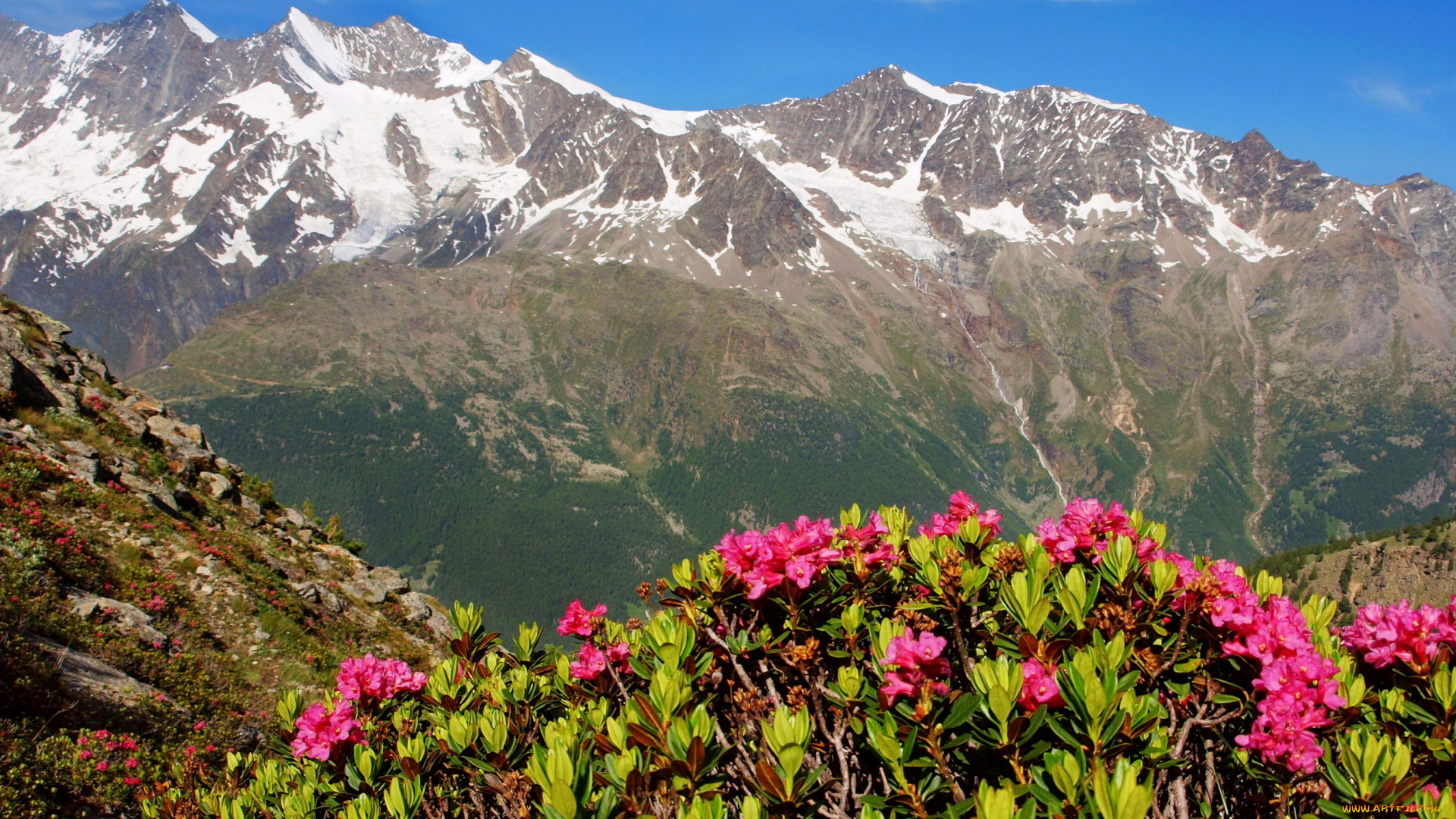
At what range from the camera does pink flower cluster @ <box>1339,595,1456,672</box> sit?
479cm

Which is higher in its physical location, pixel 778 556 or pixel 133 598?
pixel 778 556

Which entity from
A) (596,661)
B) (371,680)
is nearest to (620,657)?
(596,661)

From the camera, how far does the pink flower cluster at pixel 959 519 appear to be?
6.07 metres

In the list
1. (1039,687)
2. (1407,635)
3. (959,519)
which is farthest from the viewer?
(959,519)

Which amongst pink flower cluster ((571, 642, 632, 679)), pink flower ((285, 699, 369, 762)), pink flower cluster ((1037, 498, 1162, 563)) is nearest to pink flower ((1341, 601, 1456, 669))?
pink flower cluster ((1037, 498, 1162, 563))

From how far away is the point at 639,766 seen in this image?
420 cm

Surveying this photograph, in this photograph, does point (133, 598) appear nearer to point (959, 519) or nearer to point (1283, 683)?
point (959, 519)

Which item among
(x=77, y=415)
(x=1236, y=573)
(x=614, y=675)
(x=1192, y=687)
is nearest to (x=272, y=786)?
(x=614, y=675)

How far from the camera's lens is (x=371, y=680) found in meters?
7.56

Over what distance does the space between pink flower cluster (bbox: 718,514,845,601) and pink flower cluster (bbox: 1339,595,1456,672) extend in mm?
3686

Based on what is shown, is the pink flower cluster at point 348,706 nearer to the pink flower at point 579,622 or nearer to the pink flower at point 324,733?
the pink flower at point 324,733

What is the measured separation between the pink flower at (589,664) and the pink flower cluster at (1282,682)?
4638 mm

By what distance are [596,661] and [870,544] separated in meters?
2.73

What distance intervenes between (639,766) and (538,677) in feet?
11.1
